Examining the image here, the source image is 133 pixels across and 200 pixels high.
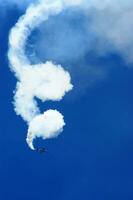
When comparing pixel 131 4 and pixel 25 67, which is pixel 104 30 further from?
pixel 25 67

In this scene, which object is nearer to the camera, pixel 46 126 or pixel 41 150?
pixel 46 126

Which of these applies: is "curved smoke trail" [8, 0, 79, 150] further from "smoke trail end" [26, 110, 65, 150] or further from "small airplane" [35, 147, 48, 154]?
"small airplane" [35, 147, 48, 154]

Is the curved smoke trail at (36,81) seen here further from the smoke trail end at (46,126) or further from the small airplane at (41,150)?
the small airplane at (41,150)

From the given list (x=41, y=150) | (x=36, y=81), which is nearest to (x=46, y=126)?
(x=41, y=150)

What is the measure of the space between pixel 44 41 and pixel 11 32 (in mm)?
983

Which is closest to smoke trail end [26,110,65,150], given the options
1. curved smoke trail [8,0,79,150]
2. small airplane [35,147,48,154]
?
curved smoke trail [8,0,79,150]

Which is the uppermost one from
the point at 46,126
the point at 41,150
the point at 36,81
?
the point at 36,81

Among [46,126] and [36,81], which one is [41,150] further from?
[36,81]

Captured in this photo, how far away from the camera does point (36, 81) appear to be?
37.7ft

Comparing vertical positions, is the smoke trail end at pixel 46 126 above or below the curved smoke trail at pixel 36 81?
below

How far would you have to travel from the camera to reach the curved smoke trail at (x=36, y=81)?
11.3 metres

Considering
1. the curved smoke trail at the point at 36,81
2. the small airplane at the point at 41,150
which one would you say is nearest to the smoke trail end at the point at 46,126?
the curved smoke trail at the point at 36,81

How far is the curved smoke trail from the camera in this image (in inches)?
447

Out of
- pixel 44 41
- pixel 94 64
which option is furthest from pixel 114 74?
pixel 44 41
